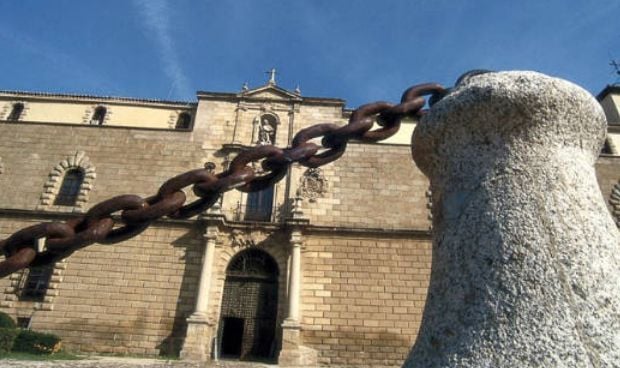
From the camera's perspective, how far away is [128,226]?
1.28 metres

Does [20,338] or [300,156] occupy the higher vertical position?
[300,156]

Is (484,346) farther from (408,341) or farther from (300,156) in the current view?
(408,341)

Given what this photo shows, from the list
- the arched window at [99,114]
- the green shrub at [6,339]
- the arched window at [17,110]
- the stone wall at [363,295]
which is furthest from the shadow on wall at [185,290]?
the arched window at [17,110]

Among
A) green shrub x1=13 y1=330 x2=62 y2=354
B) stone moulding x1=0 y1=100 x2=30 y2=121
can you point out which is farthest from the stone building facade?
stone moulding x1=0 y1=100 x2=30 y2=121

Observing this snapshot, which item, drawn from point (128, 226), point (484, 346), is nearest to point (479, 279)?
point (484, 346)

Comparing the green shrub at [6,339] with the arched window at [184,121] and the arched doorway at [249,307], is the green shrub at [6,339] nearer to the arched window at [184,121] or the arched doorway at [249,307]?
the arched doorway at [249,307]

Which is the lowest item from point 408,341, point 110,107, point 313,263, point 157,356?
point 157,356

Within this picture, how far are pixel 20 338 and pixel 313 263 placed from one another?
8.56 metres

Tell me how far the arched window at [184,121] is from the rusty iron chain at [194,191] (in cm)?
2073

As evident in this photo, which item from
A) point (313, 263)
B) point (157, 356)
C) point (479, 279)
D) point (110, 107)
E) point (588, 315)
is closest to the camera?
point (588, 315)

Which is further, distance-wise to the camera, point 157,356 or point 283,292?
point 283,292

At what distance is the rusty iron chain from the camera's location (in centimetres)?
114

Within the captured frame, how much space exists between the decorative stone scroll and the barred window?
920 cm

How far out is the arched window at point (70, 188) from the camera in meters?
15.5
